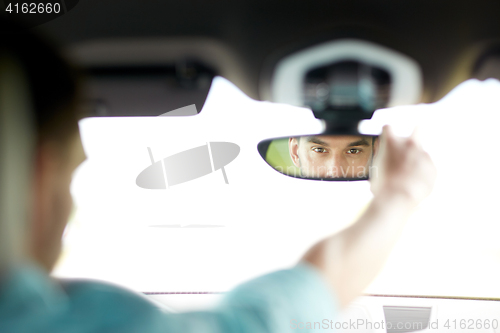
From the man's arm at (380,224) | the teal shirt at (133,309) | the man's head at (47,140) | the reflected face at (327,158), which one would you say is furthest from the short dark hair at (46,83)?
the reflected face at (327,158)

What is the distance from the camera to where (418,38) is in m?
0.83

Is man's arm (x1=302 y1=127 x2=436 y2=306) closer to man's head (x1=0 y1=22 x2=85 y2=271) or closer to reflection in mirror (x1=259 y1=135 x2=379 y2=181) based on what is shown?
man's head (x1=0 y1=22 x2=85 y2=271)

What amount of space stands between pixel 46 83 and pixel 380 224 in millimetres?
801

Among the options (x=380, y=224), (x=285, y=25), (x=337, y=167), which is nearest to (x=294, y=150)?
(x=337, y=167)

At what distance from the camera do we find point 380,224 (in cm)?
92

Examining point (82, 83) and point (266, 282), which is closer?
point (266, 282)

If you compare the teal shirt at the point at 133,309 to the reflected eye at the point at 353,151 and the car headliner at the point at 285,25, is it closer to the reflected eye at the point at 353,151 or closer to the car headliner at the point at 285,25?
the car headliner at the point at 285,25

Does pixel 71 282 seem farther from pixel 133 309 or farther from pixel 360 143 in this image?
pixel 360 143

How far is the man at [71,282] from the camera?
0.57 meters

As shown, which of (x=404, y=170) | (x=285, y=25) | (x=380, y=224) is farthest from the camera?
(x=404, y=170)

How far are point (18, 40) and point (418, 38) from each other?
2.68ft

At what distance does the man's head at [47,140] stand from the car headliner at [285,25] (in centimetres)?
14

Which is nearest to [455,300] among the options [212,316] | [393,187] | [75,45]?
[393,187]

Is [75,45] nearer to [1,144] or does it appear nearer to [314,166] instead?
[1,144]
